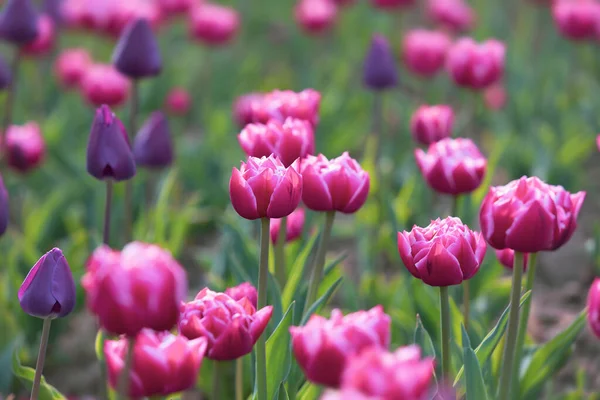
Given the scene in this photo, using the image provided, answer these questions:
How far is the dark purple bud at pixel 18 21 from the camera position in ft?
7.97

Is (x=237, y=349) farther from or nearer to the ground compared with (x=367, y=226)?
farther from the ground

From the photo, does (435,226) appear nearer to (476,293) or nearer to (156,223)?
(476,293)

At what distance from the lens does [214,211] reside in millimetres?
3342

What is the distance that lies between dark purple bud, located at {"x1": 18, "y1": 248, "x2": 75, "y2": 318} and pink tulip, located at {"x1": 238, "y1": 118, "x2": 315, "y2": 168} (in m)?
0.46

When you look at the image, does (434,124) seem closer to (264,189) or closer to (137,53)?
(137,53)

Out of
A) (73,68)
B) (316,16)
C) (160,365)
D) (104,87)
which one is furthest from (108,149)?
(316,16)

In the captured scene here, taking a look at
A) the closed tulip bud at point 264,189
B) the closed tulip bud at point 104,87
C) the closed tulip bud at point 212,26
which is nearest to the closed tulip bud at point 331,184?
the closed tulip bud at point 264,189

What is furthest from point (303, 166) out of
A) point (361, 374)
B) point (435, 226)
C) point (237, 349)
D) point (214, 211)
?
point (214, 211)

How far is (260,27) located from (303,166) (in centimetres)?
486

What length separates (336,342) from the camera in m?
0.95

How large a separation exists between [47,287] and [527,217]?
31.7 inches

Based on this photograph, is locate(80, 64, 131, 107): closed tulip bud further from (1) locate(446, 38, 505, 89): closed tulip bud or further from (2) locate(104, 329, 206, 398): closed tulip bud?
(2) locate(104, 329, 206, 398): closed tulip bud

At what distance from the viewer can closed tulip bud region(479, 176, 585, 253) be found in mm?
1301

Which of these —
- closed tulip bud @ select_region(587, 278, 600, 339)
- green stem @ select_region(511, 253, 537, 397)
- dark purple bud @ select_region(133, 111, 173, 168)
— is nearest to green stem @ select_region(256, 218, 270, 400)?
green stem @ select_region(511, 253, 537, 397)
